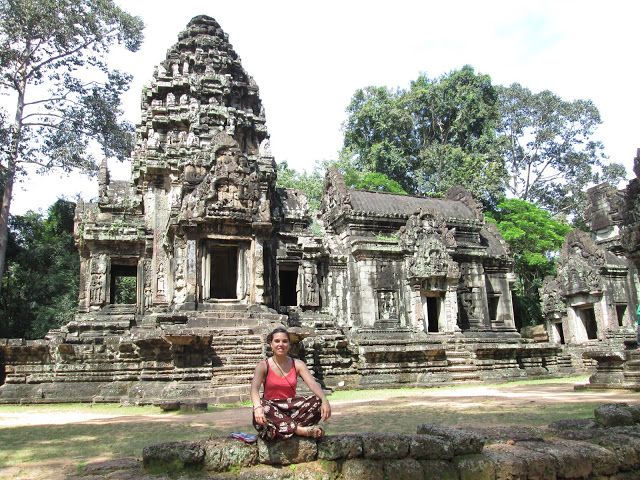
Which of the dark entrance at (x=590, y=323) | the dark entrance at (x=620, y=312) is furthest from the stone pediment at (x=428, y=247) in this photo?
the dark entrance at (x=620, y=312)

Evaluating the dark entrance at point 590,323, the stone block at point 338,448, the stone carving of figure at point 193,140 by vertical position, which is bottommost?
the stone block at point 338,448

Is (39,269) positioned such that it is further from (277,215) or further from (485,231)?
(485,231)

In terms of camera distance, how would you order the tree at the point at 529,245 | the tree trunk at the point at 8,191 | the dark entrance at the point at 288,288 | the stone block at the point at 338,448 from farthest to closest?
the tree at the point at 529,245, the tree trunk at the point at 8,191, the dark entrance at the point at 288,288, the stone block at the point at 338,448

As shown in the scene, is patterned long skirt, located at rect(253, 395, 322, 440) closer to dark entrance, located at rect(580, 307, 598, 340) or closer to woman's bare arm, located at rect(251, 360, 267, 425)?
woman's bare arm, located at rect(251, 360, 267, 425)

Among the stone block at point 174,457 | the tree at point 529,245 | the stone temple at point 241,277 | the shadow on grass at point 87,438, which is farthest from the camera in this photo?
the tree at point 529,245

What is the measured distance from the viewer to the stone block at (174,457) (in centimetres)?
427

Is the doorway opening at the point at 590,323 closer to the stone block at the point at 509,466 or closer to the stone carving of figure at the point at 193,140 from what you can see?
the stone carving of figure at the point at 193,140

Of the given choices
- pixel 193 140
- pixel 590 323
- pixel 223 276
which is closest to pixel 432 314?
pixel 590 323

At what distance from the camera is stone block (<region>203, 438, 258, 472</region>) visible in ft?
14.1

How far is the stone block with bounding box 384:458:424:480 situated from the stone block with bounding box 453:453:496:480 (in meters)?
0.37

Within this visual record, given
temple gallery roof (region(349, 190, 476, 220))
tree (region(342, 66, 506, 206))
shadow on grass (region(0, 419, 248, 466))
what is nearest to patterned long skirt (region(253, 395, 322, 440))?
shadow on grass (region(0, 419, 248, 466))

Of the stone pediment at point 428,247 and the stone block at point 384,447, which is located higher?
the stone pediment at point 428,247

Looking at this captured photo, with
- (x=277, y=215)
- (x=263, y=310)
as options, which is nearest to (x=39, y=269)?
(x=277, y=215)

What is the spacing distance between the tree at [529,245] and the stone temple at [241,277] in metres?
6.07
